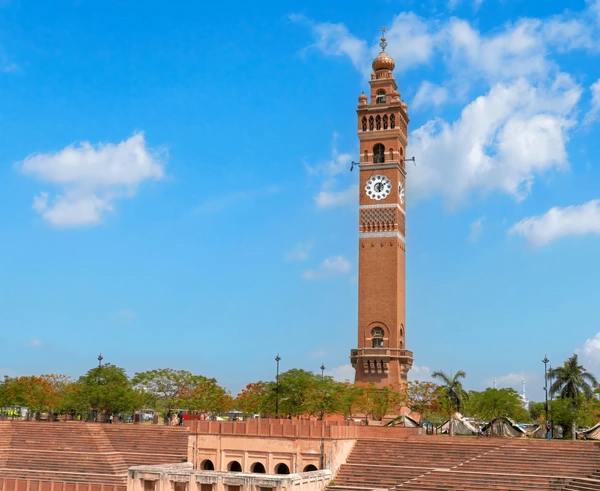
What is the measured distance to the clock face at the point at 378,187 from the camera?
85125 mm

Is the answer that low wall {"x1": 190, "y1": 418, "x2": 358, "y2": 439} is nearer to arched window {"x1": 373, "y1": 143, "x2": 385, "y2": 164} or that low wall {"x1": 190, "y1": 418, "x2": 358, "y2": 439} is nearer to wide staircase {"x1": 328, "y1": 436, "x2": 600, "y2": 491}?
wide staircase {"x1": 328, "y1": 436, "x2": 600, "y2": 491}

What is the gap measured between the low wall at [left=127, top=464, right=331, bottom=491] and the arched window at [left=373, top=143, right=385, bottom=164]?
1797 inches

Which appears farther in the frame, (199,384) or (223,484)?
(199,384)

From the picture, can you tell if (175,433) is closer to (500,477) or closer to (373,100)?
(500,477)

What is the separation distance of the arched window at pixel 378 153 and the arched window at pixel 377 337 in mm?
18793

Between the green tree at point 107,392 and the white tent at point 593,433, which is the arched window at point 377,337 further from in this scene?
the white tent at point 593,433

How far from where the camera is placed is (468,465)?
46.4 meters

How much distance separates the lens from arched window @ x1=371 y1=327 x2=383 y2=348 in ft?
269

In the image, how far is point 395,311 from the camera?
270ft

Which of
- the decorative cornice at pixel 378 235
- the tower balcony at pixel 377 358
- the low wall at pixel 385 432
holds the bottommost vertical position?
the low wall at pixel 385 432

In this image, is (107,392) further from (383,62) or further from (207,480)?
(383,62)

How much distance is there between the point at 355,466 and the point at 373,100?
165 feet

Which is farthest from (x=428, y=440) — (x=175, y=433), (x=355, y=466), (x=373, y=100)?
(x=373, y=100)

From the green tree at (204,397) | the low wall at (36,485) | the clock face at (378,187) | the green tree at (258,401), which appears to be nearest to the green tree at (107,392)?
the green tree at (204,397)
